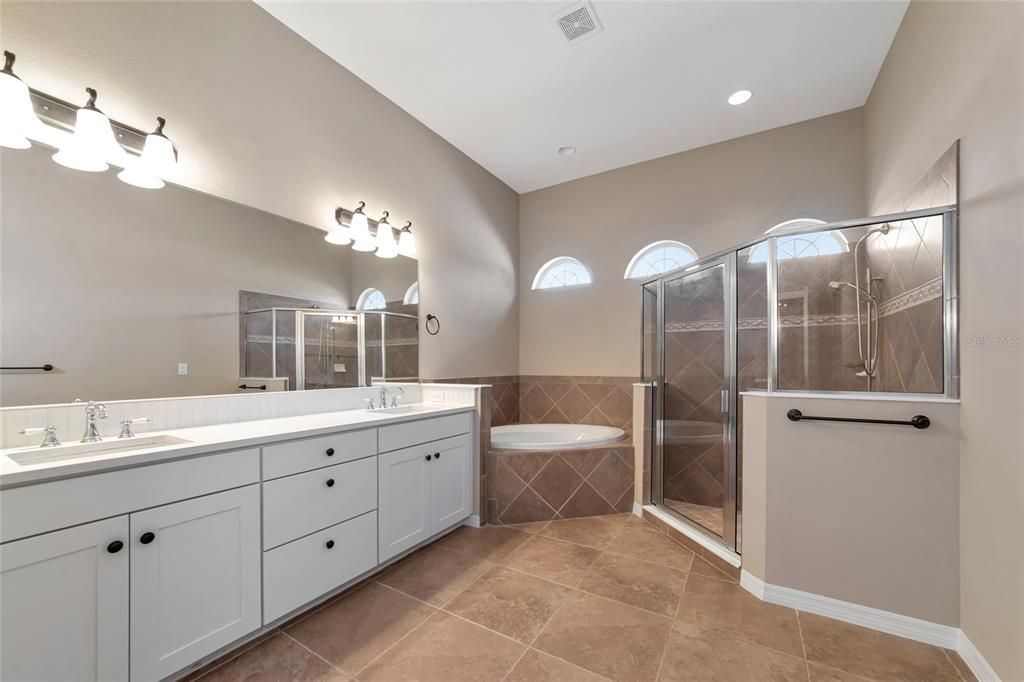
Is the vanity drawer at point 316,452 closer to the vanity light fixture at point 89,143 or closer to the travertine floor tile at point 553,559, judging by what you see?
the travertine floor tile at point 553,559

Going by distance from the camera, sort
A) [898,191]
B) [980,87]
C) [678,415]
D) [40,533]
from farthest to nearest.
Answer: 1. [678,415]
2. [898,191]
3. [980,87]
4. [40,533]

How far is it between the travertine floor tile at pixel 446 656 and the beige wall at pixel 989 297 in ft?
5.33

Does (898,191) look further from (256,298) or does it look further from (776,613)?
(256,298)

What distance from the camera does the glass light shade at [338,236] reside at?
249cm

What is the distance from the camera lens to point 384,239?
9.09 feet

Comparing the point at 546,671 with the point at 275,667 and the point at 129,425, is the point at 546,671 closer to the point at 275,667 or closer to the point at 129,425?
the point at 275,667

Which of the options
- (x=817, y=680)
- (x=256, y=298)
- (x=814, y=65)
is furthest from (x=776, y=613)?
(x=814, y=65)

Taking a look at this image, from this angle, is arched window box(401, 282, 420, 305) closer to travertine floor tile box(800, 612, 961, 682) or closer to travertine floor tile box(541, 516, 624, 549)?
travertine floor tile box(541, 516, 624, 549)

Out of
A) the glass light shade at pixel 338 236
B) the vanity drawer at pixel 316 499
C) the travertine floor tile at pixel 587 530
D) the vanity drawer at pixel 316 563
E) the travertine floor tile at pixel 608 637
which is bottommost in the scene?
the travertine floor tile at pixel 587 530

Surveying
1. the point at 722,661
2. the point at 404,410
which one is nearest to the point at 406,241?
the point at 404,410

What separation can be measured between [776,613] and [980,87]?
7.38 feet

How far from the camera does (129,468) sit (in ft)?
4.15

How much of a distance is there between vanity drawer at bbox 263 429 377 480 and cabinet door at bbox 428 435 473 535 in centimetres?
50

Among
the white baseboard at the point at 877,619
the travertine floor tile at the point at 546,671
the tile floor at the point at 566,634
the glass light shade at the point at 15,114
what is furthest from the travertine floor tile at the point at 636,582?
the glass light shade at the point at 15,114
